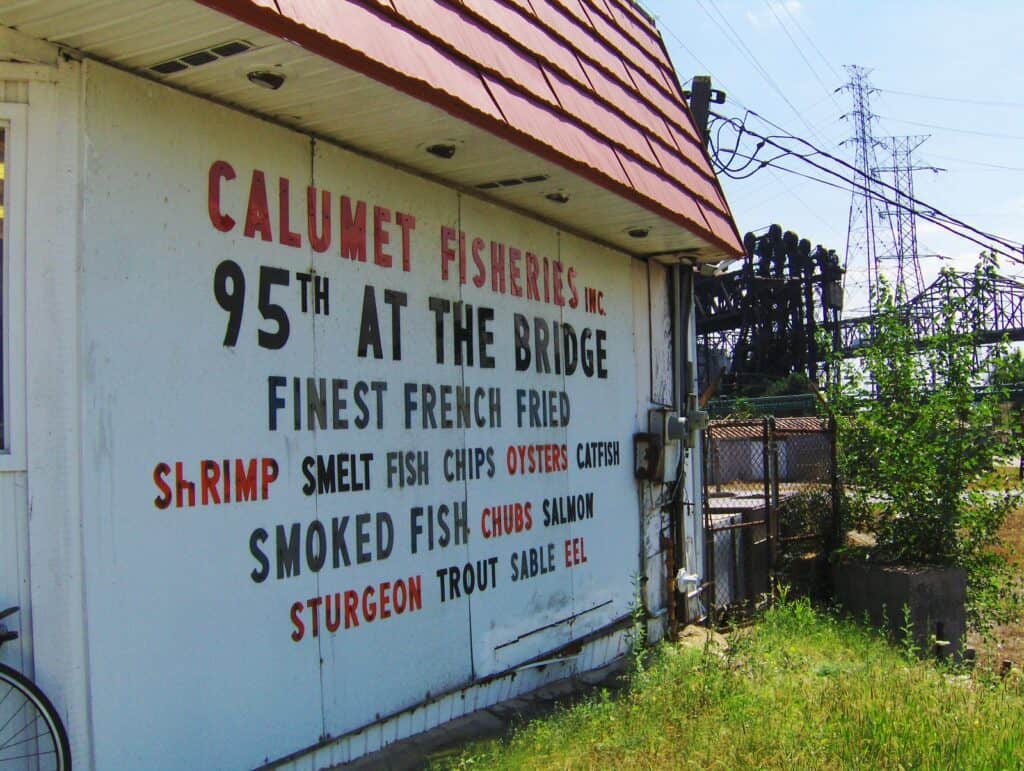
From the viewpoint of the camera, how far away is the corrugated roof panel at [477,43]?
4227mm

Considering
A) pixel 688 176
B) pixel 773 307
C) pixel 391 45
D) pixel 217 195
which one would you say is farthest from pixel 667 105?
pixel 773 307

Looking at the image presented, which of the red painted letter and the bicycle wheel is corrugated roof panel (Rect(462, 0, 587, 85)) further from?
the bicycle wheel

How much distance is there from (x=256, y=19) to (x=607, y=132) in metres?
3.06

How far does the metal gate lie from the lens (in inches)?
381

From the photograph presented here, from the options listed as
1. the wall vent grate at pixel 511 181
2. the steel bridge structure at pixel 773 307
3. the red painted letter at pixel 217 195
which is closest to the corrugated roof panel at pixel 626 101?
the wall vent grate at pixel 511 181

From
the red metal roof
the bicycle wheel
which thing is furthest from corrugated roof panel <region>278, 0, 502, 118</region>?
the bicycle wheel

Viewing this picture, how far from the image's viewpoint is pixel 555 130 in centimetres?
514

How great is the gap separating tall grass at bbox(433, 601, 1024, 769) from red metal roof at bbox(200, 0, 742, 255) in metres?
3.04

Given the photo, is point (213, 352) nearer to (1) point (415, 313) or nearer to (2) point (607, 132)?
(1) point (415, 313)

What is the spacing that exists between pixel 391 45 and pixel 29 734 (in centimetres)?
297

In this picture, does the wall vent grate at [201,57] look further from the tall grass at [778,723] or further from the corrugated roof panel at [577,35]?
the tall grass at [778,723]

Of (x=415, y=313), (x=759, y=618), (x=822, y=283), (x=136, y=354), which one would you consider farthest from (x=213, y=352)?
(x=822, y=283)

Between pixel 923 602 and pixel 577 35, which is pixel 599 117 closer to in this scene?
pixel 577 35

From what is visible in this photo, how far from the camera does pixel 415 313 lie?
5367 millimetres
